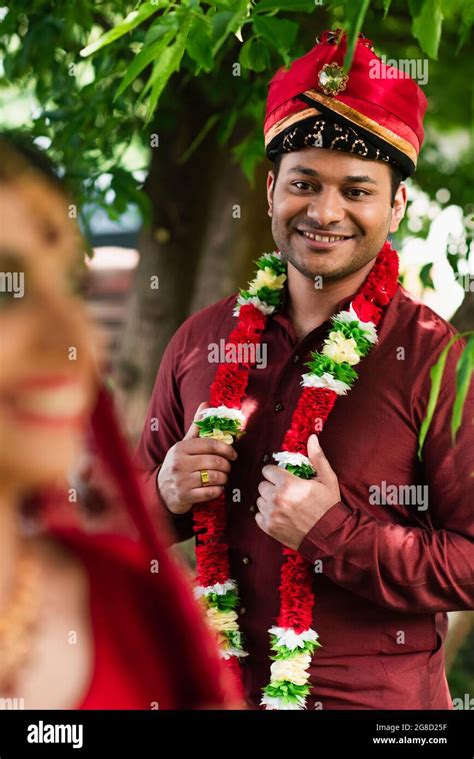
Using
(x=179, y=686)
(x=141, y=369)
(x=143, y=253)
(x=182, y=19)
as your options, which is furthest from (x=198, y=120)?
(x=179, y=686)

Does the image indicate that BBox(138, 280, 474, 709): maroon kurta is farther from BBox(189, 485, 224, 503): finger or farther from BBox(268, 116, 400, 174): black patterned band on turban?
BBox(268, 116, 400, 174): black patterned band on turban

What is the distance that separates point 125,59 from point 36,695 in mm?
2671

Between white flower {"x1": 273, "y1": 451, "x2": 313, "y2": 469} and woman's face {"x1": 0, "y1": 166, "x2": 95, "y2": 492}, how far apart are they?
147 cm

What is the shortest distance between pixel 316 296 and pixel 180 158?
5.94 feet

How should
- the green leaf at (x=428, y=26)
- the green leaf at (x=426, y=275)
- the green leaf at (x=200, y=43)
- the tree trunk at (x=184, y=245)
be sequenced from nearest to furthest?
the green leaf at (x=428, y=26) → the green leaf at (x=200, y=43) → the green leaf at (x=426, y=275) → the tree trunk at (x=184, y=245)

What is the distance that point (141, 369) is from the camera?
4066mm

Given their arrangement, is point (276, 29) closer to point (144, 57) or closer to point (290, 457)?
point (144, 57)

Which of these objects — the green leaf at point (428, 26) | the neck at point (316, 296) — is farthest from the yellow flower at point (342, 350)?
the green leaf at point (428, 26)

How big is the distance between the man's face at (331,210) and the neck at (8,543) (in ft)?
5.14

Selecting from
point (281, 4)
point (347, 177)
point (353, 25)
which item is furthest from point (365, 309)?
point (353, 25)

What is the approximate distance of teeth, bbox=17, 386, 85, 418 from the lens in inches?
22.5

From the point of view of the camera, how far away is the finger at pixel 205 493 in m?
2.11

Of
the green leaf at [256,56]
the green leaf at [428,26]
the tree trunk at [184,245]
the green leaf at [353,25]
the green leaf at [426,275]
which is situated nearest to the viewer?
the green leaf at [353,25]

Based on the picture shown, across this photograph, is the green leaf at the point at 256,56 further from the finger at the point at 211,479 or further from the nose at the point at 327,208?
the finger at the point at 211,479
